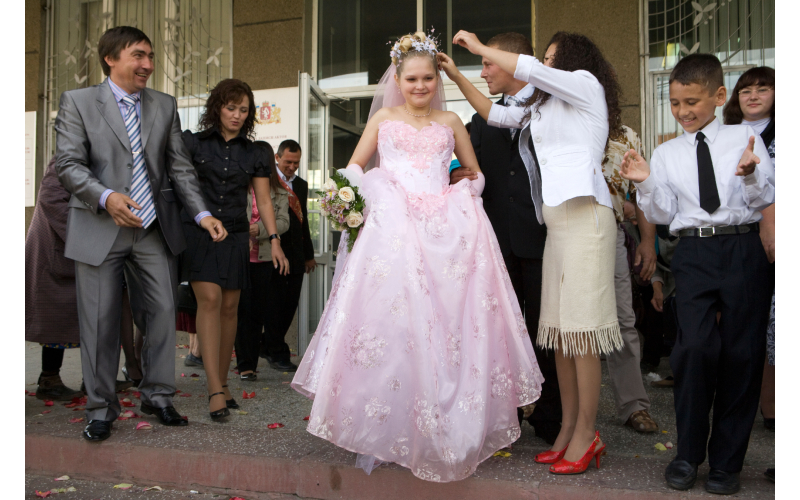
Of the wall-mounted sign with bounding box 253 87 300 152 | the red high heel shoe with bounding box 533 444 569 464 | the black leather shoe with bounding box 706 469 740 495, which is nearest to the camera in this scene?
the black leather shoe with bounding box 706 469 740 495

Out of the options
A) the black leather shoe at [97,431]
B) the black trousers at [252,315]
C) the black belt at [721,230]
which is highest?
the black belt at [721,230]

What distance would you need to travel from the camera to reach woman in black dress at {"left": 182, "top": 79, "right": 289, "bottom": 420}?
372 centimetres

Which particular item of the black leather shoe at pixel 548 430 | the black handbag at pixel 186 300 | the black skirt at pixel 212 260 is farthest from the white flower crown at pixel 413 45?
the black handbag at pixel 186 300

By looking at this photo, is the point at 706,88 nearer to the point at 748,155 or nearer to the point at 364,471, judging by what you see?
the point at 748,155

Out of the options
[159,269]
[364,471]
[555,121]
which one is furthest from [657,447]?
[159,269]

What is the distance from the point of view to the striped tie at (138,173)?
3504 millimetres

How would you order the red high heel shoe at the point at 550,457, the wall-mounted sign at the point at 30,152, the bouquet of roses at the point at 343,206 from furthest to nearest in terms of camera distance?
the wall-mounted sign at the point at 30,152, the bouquet of roses at the point at 343,206, the red high heel shoe at the point at 550,457

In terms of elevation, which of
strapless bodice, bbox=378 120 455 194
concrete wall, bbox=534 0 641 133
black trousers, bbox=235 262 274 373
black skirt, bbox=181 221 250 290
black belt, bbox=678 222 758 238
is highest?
concrete wall, bbox=534 0 641 133

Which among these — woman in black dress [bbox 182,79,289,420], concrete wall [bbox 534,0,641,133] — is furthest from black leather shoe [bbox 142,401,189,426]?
concrete wall [bbox 534,0,641,133]

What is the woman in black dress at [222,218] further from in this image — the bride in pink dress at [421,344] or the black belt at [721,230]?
the black belt at [721,230]

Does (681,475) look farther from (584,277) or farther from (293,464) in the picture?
(293,464)

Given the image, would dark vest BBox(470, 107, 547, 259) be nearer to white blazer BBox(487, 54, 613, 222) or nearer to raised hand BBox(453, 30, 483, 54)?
white blazer BBox(487, 54, 613, 222)

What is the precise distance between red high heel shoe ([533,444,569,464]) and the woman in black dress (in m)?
1.87

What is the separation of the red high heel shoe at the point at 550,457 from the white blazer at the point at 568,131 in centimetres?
→ 113
